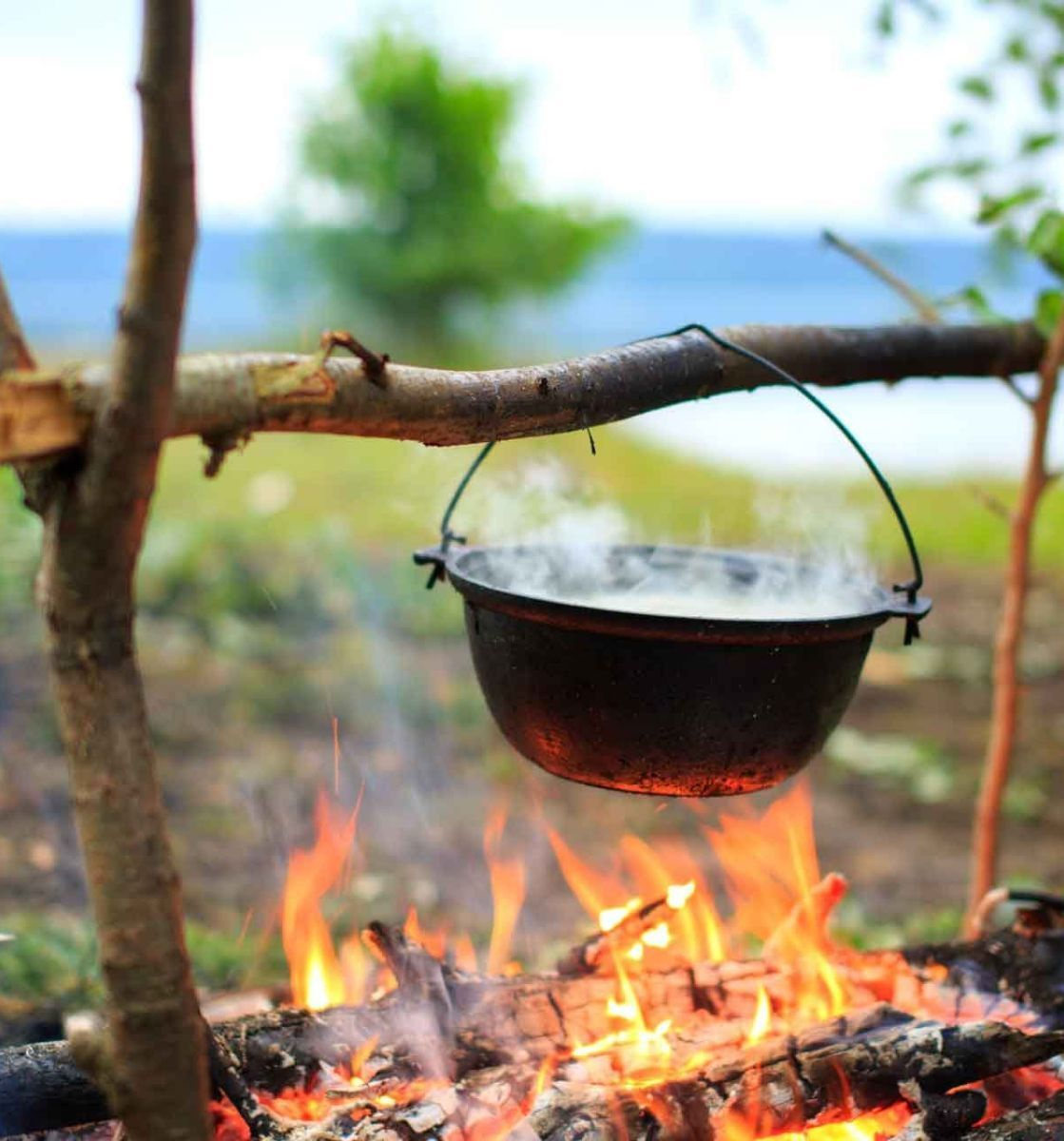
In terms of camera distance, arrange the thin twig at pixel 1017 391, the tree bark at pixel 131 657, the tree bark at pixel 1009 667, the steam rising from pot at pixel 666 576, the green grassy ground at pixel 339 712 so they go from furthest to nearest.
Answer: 1. the green grassy ground at pixel 339 712
2. the tree bark at pixel 1009 667
3. the thin twig at pixel 1017 391
4. the steam rising from pot at pixel 666 576
5. the tree bark at pixel 131 657

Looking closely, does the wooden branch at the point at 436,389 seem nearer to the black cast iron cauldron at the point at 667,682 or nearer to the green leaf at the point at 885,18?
the black cast iron cauldron at the point at 667,682

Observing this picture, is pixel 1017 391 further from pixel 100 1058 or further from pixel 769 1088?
pixel 100 1058

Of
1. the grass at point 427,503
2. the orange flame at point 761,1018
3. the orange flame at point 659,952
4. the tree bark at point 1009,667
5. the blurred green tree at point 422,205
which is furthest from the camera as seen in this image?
the blurred green tree at point 422,205

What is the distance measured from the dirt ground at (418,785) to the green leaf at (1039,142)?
260 cm

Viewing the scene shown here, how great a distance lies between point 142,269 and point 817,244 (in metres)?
2.44

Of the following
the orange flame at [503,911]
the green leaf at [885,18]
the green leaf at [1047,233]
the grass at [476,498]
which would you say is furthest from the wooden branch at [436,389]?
the grass at [476,498]

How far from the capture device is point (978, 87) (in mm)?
3951

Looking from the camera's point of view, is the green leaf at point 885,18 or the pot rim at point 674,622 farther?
the green leaf at point 885,18

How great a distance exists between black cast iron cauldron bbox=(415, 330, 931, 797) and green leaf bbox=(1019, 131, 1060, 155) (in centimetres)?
173

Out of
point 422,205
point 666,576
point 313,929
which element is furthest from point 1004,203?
point 422,205

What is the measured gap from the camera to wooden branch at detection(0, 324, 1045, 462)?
1445 mm

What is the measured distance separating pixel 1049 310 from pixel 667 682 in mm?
1752

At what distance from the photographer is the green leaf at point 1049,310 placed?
309 centimetres

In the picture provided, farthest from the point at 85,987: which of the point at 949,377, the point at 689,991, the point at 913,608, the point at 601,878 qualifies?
the point at 949,377
